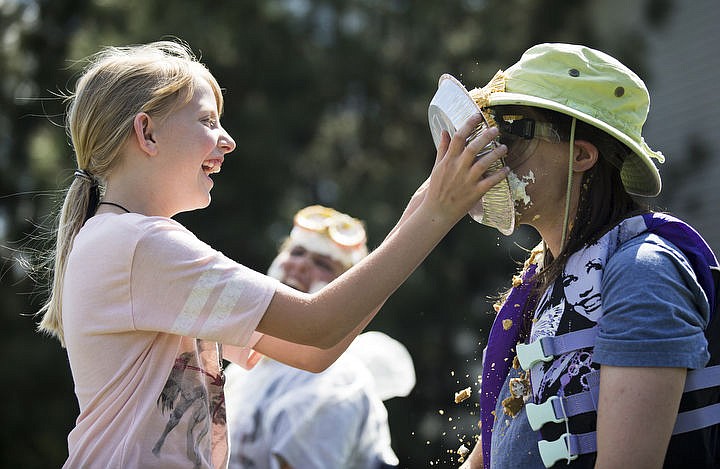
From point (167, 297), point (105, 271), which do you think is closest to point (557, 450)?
point (167, 297)

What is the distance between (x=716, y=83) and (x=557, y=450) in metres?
8.38

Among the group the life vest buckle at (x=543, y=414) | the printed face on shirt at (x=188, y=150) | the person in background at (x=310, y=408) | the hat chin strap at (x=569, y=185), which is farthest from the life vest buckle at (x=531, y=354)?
the person in background at (x=310, y=408)

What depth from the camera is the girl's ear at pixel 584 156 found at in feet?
7.49

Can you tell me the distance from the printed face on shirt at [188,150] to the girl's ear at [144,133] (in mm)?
13

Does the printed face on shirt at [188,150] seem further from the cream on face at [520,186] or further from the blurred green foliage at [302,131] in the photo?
the blurred green foliage at [302,131]

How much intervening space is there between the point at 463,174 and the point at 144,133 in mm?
850

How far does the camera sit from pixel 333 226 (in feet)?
15.8

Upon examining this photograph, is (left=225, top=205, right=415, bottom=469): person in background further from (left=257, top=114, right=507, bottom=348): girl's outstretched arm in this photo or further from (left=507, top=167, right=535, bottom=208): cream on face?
(left=507, top=167, right=535, bottom=208): cream on face

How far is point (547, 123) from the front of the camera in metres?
2.28

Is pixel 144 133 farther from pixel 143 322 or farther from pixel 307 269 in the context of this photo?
pixel 307 269

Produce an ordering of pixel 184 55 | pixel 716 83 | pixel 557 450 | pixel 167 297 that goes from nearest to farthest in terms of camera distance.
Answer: pixel 557 450 → pixel 167 297 → pixel 184 55 → pixel 716 83

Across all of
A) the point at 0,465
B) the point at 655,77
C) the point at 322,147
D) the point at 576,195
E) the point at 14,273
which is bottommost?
the point at 0,465

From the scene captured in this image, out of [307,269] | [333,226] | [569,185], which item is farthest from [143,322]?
[333,226]

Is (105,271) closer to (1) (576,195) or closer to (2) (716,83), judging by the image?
(1) (576,195)
